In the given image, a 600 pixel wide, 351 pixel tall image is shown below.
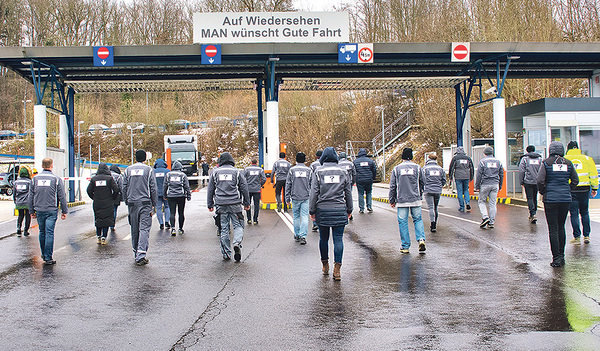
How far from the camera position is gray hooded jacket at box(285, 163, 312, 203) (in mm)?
11984

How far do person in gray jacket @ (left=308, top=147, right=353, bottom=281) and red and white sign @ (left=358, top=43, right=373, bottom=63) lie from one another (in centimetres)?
1401

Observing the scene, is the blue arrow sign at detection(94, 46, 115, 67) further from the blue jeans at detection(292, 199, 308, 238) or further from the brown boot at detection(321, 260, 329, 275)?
the brown boot at detection(321, 260, 329, 275)

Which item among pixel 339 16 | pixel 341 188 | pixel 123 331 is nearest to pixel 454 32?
pixel 339 16

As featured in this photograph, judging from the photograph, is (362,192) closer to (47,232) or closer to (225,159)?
(225,159)

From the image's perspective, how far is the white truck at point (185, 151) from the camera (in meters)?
40.0

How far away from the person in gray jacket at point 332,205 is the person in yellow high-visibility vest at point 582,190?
4.59m

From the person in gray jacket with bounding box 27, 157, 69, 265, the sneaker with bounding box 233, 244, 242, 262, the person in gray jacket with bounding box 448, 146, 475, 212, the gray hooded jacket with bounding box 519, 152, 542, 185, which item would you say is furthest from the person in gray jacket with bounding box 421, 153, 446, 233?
the person in gray jacket with bounding box 27, 157, 69, 265

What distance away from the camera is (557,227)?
345 inches

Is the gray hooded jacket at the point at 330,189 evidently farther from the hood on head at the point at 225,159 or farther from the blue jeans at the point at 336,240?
the hood on head at the point at 225,159

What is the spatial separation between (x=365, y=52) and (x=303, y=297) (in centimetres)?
1598

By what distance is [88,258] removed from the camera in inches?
409

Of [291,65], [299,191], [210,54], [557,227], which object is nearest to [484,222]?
[299,191]

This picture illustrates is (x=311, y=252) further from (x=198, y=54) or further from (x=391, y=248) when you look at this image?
(x=198, y=54)

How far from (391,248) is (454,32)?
96.3 ft
